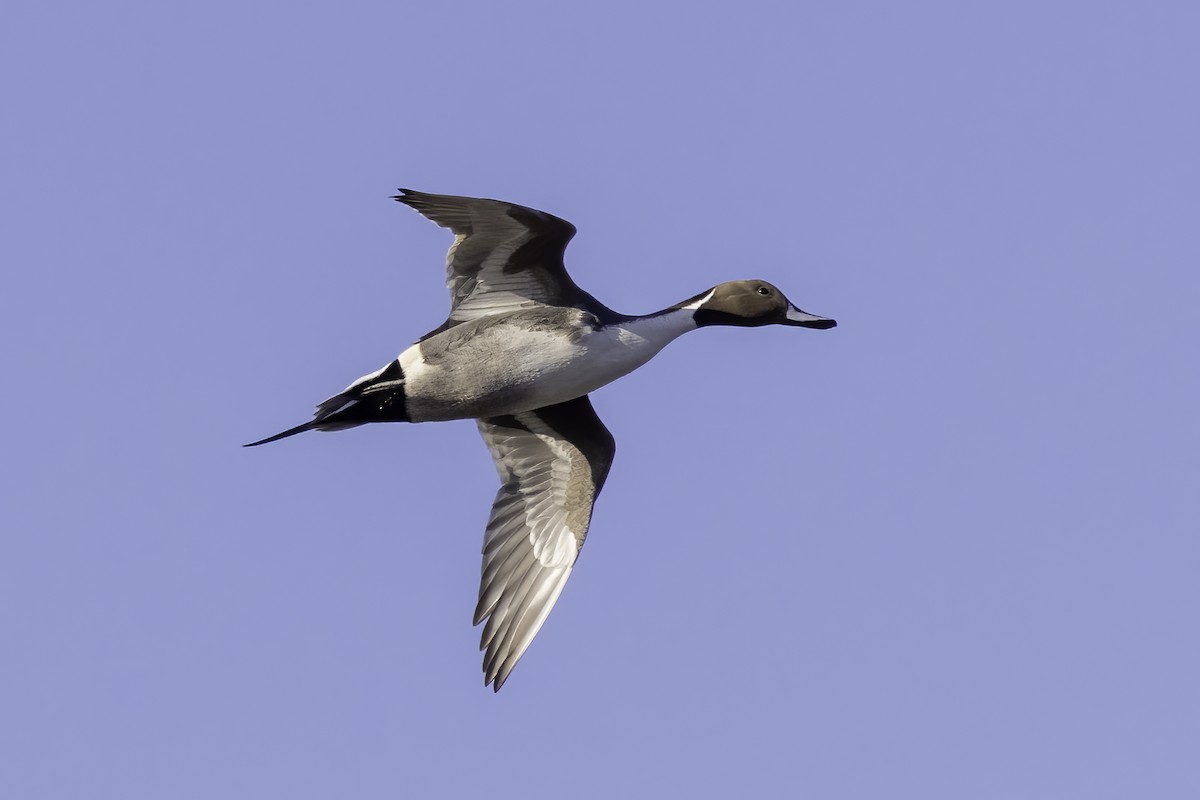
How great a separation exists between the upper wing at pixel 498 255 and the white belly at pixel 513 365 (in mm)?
264

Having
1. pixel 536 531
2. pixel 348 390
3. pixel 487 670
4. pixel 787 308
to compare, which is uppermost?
pixel 787 308

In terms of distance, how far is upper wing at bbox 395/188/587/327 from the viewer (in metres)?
10.4

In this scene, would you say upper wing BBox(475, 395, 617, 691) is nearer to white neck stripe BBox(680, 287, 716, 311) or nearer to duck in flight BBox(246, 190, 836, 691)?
duck in flight BBox(246, 190, 836, 691)

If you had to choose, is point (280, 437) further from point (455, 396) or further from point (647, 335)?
point (647, 335)

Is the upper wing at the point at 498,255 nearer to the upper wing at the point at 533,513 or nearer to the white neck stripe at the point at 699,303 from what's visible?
the white neck stripe at the point at 699,303

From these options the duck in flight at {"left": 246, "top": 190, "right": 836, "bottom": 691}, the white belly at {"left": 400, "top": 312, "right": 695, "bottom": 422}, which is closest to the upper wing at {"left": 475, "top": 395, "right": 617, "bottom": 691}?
the duck in flight at {"left": 246, "top": 190, "right": 836, "bottom": 691}

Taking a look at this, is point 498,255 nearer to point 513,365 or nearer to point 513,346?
point 513,346

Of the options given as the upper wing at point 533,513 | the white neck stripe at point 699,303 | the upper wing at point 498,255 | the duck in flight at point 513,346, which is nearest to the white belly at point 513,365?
the duck in flight at point 513,346

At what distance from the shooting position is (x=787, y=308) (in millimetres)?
11336

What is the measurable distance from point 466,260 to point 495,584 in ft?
6.60

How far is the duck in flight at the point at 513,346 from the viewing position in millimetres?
10523

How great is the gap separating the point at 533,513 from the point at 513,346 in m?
1.46

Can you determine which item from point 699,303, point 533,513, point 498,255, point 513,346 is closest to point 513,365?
point 513,346

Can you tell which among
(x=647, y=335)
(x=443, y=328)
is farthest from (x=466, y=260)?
(x=647, y=335)
